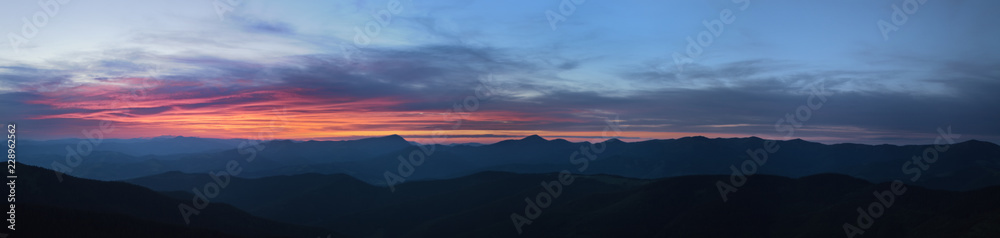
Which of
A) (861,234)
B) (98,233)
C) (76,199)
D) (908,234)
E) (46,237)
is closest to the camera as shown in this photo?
(46,237)

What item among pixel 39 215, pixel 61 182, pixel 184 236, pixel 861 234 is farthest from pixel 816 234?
pixel 61 182

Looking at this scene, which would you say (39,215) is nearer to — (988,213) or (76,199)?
(76,199)

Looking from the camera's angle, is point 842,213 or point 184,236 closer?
point 184,236

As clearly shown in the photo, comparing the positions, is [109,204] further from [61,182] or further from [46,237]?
[46,237]

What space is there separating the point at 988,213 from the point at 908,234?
A: 21817 millimetres

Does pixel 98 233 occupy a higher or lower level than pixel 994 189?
lower

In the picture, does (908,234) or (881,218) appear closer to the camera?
(908,234)

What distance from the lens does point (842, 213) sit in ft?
646

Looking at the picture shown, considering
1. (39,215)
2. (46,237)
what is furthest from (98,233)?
(39,215)

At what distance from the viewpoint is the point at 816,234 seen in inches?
7269

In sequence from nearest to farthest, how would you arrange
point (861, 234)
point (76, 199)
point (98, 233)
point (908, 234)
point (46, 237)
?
point (46, 237)
point (98, 233)
point (908, 234)
point (861, 234)
point (76, 199)

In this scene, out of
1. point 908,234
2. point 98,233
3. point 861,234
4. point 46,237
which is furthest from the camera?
point 861,234

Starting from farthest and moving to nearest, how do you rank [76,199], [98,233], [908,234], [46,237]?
1. [76,199]
2. [908,234]
3. [98,233]
4. [46,237]

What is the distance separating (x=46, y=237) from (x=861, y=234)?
249 m
